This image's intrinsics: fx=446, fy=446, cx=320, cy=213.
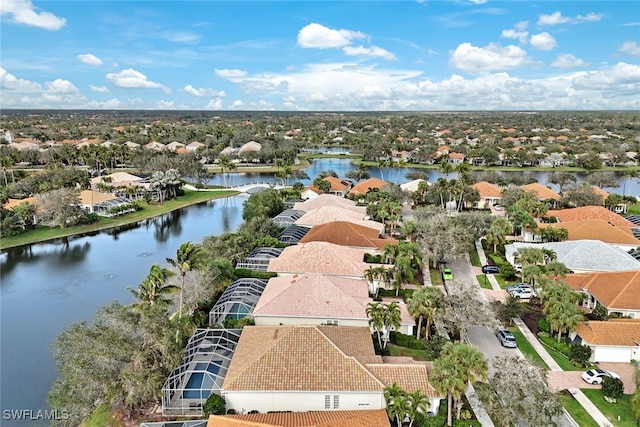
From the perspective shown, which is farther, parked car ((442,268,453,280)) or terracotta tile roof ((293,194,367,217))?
terracotta tile roof ((293,194,367,217))

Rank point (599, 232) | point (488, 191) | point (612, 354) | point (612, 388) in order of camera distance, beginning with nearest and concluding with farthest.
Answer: point (612, 388) → point (612, 354) → point (599, 232) → point (488, 191)

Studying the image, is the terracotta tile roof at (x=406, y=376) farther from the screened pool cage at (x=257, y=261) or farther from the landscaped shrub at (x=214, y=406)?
the screened pool cage at (x=257, y=261)

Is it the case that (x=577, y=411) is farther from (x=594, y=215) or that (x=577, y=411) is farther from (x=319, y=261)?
(x=594, y=215)

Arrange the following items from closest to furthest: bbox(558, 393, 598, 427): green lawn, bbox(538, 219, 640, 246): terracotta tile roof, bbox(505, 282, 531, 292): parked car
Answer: bbox(558, 393, 598, 427): green lawn
bbox(505, 282, 531, 292): parked car
bbox(538, 219, 640, 246): terracotta tile roof

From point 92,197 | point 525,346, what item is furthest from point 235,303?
point 92,197

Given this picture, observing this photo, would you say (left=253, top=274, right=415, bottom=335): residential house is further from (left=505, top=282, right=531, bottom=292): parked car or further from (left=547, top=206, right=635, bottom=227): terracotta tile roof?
(left=547, top=206, right=635, bottom=227): terracotta tile roof

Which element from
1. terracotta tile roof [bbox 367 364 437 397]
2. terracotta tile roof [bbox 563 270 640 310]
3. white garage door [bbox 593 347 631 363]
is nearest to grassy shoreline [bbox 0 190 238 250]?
terracotta tile roof [bbox 367 364 437 397]

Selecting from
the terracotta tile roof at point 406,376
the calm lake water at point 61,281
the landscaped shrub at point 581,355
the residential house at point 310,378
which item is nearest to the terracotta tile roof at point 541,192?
the landscaped shrub at point 581,355
